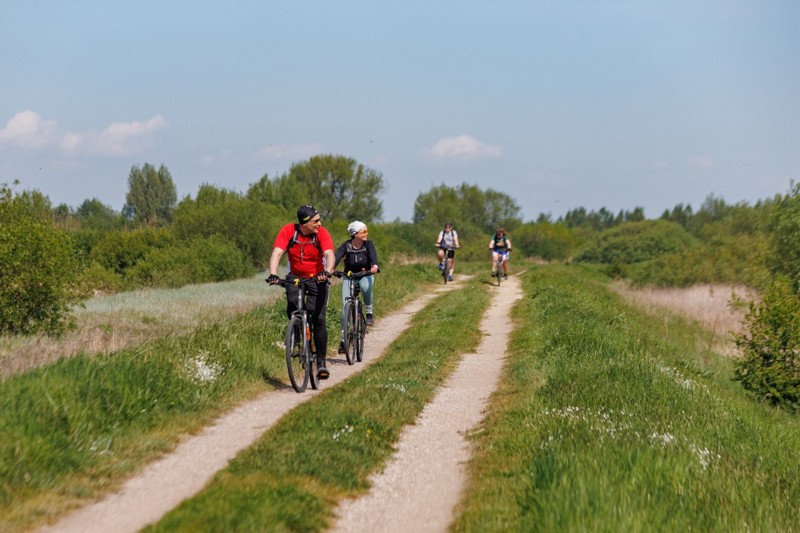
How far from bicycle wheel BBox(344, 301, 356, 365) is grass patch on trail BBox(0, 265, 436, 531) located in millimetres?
1543

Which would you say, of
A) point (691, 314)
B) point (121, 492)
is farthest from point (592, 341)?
point (691, 314)

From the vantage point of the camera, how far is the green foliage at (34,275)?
17.2 metres

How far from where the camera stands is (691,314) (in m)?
33.2

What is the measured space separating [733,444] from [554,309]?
10.1 meters

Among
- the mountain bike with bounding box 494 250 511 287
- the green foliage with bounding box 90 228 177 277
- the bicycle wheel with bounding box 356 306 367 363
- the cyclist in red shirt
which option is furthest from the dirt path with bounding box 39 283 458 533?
the green foliage with bounding box 90 228 177 277

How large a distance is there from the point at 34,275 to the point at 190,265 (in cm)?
2702

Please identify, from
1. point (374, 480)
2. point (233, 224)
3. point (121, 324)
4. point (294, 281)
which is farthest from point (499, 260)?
point (233, 224)

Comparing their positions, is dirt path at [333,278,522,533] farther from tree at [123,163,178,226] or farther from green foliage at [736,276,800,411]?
tree at [123,163,178,226]

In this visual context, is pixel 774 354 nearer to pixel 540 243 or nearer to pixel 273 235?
pixel 273 235

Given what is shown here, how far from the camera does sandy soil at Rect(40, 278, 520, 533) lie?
5.39 m

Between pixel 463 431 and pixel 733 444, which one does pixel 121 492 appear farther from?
pixel 733 444

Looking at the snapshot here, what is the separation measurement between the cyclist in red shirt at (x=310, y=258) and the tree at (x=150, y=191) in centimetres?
7990

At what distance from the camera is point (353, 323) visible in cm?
1285

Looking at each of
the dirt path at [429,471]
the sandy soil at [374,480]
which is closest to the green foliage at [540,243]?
the dirt path at [429,471]
